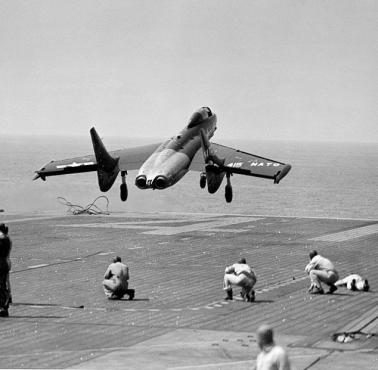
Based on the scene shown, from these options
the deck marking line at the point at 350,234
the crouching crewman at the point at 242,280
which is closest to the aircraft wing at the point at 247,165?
the deck marking line at the point at 350,234

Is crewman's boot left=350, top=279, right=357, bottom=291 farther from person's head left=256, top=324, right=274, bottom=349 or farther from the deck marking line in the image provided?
person's head left=256, top=324, right=274, bottom=349

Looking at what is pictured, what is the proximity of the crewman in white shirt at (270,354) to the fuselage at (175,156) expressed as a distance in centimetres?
3069

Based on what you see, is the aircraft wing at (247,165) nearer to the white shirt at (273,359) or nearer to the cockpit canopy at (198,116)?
the cockpit canopy at (198,116)

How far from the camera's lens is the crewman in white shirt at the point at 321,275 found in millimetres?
34312

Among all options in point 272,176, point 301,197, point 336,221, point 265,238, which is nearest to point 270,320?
point 272,176

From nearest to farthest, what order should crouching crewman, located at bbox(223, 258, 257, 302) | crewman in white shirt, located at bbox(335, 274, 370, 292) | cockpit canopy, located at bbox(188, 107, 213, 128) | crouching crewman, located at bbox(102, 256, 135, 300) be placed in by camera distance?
1. crouching crewman, located at bbox(223, 258, 257, 302)
2. crouching crewman, located at bbox(102, 256, 135, 300)
3. crewman in white shirt, located at bbox(335, 274, 370, 292)
4. cockpit canopy, located at bbox(188, 107, 213, 128)

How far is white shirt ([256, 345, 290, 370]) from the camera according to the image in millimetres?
13047

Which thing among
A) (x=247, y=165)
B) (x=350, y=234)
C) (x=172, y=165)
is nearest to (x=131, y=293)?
(x=172, y=165)

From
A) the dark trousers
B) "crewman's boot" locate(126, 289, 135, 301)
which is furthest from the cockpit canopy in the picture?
the dark trousers

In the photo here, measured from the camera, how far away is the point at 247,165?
5044 centimetres

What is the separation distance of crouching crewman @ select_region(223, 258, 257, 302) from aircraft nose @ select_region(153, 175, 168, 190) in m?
12.5

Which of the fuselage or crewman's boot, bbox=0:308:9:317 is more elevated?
the fuselage

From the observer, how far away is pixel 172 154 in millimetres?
49875

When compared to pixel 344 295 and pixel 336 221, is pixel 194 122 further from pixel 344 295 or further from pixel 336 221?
pixel 344 295
